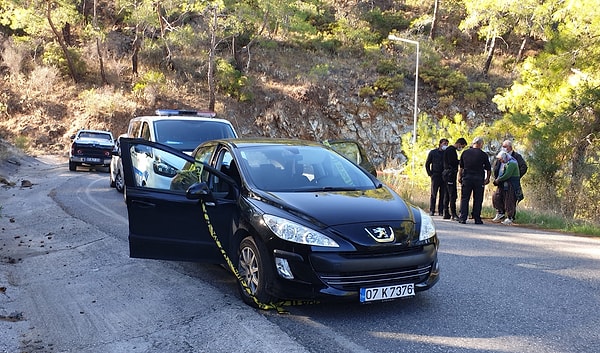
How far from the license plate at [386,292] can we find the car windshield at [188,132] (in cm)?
740

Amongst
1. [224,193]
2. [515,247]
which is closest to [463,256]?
[515,247]

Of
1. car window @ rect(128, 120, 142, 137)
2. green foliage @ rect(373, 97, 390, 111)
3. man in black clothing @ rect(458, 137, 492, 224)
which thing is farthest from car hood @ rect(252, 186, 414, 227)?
green foliage @ rect(373, 97, 390, 111)

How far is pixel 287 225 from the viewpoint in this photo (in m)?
4.80

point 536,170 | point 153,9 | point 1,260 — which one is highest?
point 153,9

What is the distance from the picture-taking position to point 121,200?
12719mm

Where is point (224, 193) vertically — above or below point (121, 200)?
above

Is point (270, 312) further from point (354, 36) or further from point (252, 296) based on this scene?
point (354, 36)

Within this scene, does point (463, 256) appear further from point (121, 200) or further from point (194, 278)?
point (121, 200)

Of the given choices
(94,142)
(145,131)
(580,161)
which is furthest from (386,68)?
(145,131)

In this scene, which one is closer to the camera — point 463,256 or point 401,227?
point 401,227

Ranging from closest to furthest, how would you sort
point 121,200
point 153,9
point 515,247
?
point 515,247 < point 121,200 < point 153,9

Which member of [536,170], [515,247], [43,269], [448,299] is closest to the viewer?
[448,299]

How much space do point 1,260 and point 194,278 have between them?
2989mm

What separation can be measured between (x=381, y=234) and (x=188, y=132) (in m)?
7.79
